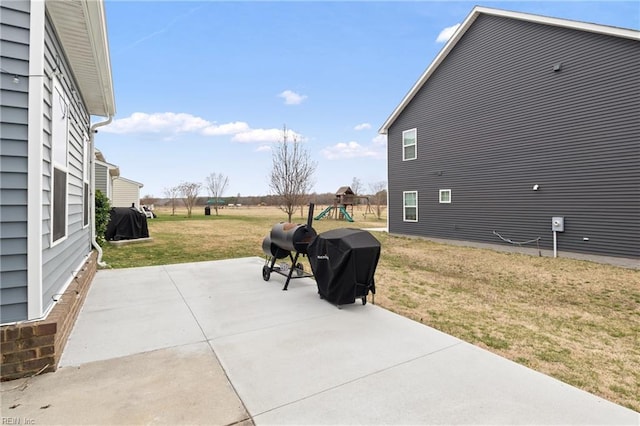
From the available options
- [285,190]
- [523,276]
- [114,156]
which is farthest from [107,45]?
[114,156]

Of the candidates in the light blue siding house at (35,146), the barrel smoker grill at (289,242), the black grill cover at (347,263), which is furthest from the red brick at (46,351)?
the barrel smoker grill at (289,242)

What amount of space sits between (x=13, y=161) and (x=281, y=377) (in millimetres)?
2660

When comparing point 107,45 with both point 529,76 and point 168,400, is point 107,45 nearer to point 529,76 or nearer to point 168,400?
point 168,400

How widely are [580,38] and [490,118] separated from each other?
10.0ft

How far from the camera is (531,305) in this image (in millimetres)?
4773

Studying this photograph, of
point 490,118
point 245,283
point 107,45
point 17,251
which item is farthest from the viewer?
point 490,118

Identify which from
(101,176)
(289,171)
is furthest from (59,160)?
(289,171)

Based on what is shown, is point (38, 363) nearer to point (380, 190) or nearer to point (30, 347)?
point (30, 347)

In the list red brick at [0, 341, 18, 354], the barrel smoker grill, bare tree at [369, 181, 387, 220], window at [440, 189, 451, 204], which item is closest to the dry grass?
the barrel smoker grill

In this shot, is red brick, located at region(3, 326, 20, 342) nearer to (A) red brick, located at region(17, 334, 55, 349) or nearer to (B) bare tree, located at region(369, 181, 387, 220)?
(A) red brick, located at region(17, 334, 55, 349)

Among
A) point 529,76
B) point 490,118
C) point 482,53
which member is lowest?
point 490,118

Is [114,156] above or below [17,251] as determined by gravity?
above

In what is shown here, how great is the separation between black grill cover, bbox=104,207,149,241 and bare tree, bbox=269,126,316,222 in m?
5.92

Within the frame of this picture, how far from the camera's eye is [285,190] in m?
14.3
